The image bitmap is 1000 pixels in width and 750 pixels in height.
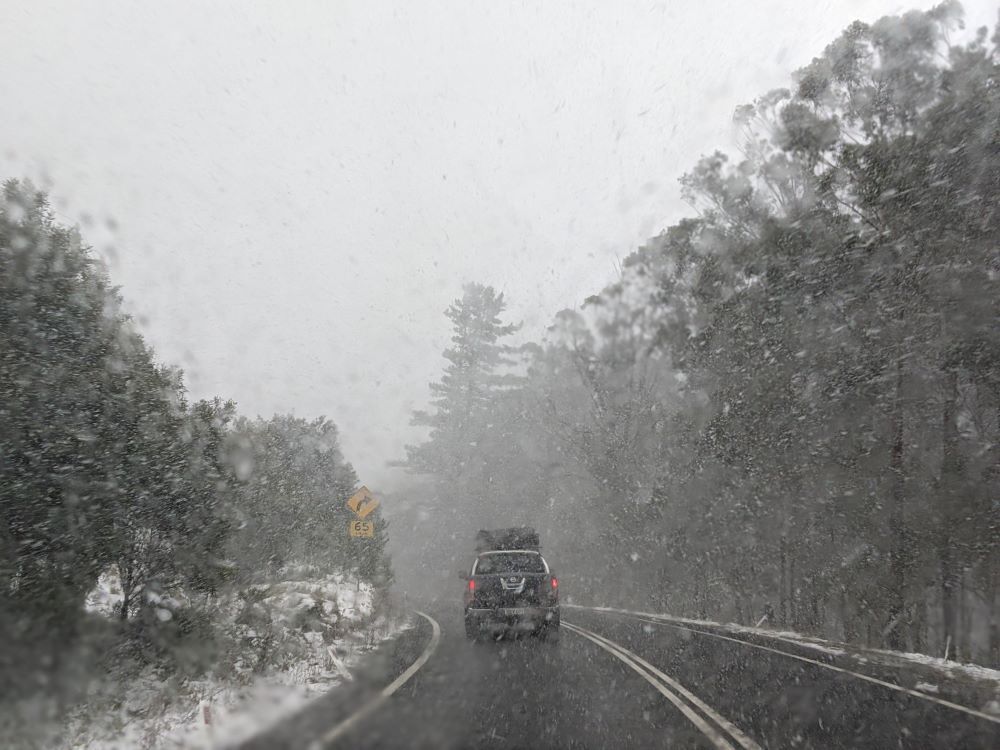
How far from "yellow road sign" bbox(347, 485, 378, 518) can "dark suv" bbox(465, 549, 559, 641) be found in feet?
21.0

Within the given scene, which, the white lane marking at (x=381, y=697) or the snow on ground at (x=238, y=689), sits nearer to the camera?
the snow on ground at (x=238, y=689)

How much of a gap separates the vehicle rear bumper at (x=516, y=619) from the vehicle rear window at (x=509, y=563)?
733mm

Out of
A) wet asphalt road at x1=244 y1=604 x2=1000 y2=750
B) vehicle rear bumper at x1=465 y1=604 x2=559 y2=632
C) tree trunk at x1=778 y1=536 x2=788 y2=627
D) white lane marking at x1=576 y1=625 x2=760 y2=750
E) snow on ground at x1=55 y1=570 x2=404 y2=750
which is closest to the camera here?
snow on ground at x1=55 y1=570 x2=404 y2=750

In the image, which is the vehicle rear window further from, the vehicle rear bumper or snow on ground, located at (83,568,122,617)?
snow on ground, located at (83,568,122,617)

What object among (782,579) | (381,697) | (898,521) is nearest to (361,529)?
(381,697)

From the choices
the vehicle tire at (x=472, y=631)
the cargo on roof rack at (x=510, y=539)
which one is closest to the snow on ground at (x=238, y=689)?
the vehicle tire at (x=472, y=631)

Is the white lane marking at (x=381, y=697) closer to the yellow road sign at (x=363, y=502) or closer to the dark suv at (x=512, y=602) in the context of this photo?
the dark suv at (x=512, y=602)

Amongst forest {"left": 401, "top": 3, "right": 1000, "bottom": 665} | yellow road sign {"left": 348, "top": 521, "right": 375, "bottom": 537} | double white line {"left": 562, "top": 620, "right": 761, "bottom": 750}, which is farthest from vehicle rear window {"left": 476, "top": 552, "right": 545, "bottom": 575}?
forest {"left": 401, "top": 3, "right": 1000, "bottom": 665}

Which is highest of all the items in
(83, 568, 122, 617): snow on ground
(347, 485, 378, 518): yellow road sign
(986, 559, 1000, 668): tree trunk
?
(347, 485, 378, 518): yellow road sign

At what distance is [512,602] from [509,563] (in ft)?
2.75

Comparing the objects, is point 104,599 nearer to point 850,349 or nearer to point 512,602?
point 512,602

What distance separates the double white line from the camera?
5867 mm

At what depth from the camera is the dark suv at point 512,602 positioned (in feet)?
43.2

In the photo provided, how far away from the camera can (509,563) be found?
13836 millimetres
